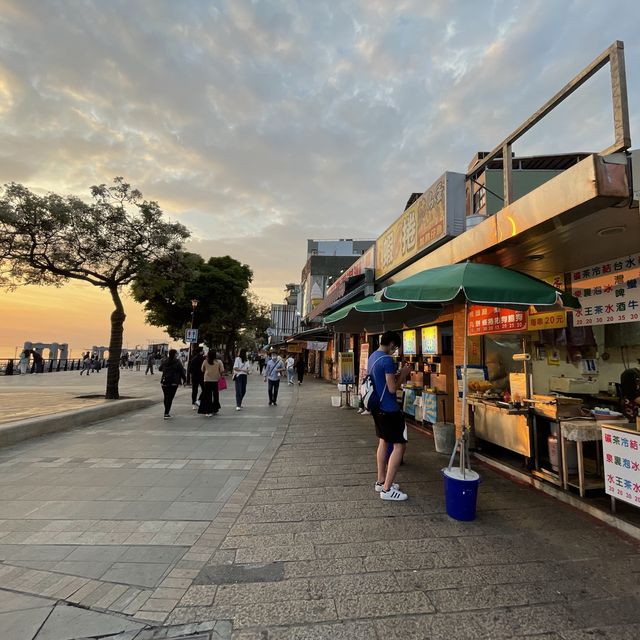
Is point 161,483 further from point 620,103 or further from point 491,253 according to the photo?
point 620,103

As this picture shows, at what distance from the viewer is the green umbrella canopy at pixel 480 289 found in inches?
139

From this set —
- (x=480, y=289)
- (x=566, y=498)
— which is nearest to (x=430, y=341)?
(x=566, y=498)

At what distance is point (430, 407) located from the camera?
7707 millimetres

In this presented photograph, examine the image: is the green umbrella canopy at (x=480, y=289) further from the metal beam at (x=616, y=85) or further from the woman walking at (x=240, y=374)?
the woman walking at (x=240, y=374)

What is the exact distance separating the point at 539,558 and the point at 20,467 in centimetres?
657

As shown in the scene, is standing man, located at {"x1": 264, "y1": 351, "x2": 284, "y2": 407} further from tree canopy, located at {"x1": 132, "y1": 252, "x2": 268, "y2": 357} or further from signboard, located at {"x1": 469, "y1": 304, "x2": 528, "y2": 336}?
tree canopy, located at {"x1": 132, "y1": 252, "x2": 268, "y2": 357}

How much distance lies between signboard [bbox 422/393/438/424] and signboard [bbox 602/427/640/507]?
3932 mm

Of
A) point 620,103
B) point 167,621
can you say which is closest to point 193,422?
point 167,621

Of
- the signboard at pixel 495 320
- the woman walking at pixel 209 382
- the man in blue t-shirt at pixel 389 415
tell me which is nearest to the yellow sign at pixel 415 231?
the signboard at pixel 495 320

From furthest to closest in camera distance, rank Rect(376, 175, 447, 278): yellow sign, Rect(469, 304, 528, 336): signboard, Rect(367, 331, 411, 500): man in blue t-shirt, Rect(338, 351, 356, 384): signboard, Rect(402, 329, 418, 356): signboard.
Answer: Rect(338, 351, 356, 384): signboard < Rect(402, 329, 418, 356): signboard < Rect(376, 175, 447, 278): yellow sign < Rect(469, 304, 528, 336): signboard < Rect(367, 331, 411, 500): man in blue t-shirt

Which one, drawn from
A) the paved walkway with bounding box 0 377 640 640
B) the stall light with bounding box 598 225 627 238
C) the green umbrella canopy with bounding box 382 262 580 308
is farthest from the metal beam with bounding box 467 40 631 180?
the paved walkway with bounding box 0 377 640 640

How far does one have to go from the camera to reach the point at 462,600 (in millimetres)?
2445

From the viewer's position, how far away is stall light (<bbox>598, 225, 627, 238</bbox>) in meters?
3.63

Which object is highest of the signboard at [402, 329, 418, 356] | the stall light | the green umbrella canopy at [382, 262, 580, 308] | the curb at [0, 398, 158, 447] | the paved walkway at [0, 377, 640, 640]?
the stall light
